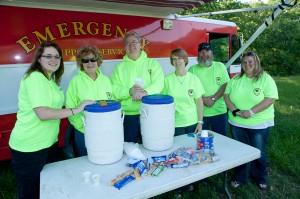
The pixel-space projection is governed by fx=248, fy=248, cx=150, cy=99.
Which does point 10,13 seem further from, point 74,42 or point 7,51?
point 74,42

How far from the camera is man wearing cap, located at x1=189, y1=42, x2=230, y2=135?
3281 millimetres

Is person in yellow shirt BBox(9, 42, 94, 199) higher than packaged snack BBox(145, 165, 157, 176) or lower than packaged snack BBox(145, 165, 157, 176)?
higher

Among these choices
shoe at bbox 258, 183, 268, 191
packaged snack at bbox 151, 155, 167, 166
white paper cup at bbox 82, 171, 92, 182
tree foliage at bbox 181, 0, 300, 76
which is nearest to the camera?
white paper cup at bbox 82, 171, 92, 182

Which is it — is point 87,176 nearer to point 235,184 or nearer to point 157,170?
point 157,170

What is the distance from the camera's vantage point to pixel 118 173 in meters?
1.80

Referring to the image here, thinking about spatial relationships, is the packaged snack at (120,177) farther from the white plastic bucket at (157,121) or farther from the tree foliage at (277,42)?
the tree foliage at (277,42)

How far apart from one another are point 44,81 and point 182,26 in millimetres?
3243

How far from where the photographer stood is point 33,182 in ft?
6.61

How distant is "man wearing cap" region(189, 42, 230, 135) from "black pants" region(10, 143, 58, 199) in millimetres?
2088

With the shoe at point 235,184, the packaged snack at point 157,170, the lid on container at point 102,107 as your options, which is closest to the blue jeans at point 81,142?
the lid on container at point 102,107

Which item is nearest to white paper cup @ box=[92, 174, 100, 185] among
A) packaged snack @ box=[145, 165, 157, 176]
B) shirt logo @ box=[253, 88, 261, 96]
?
packaged snack @ box=[145, 165, 157, 176]

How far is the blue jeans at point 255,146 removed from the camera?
278 cm

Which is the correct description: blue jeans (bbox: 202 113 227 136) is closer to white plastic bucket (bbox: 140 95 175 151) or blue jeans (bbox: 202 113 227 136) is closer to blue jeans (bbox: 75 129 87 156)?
white plastic bucket (bbox: 140 95 175 151)

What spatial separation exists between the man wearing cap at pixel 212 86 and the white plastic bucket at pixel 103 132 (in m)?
1.71
